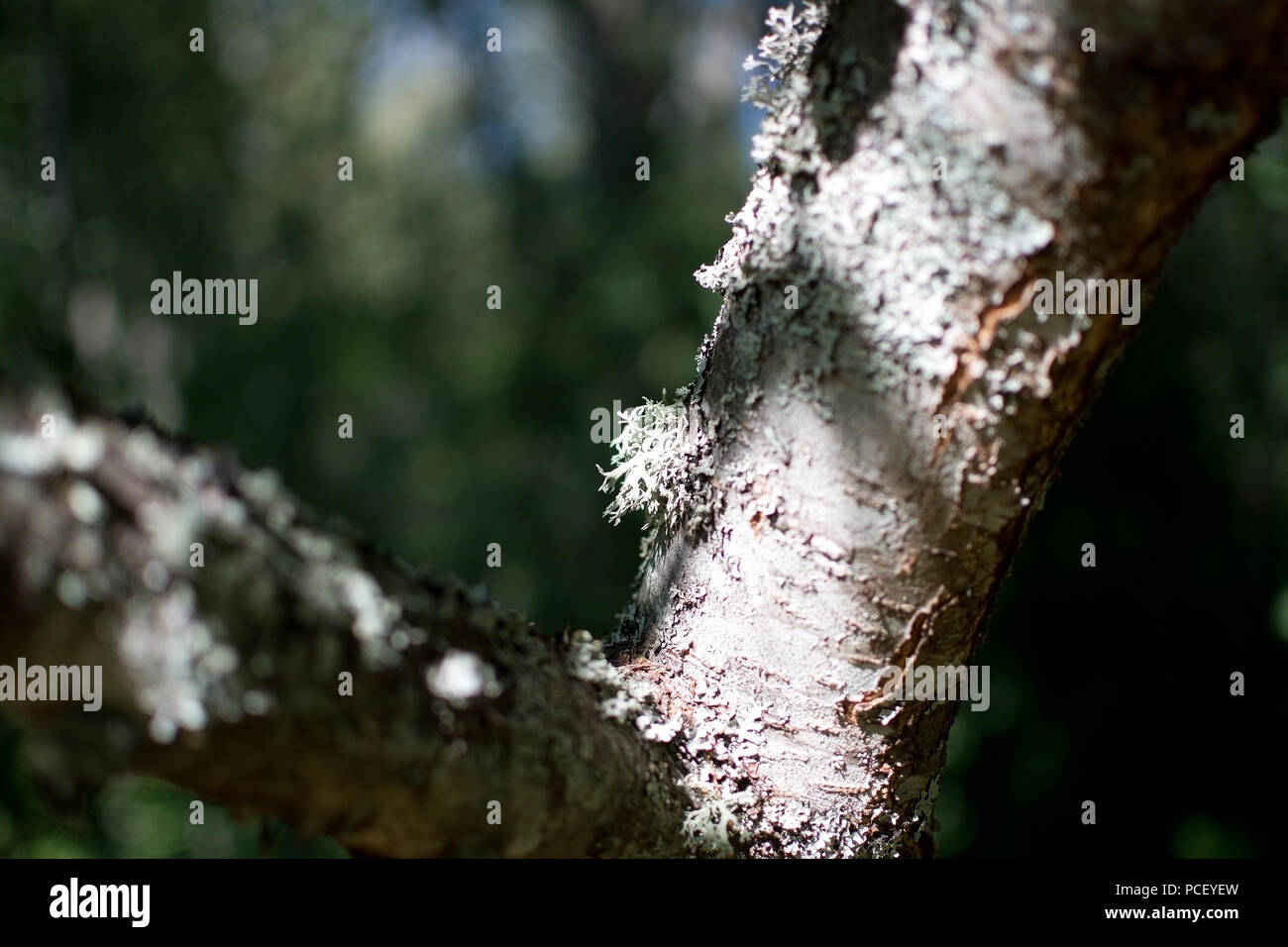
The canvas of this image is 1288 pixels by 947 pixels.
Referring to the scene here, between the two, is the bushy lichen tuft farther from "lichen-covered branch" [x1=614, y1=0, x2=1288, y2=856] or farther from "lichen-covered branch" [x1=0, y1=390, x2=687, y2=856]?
"lichen-covered branch" [x1=0, y1=390, x2=687, y2=856]

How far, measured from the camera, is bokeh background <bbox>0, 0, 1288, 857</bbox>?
3.09 m

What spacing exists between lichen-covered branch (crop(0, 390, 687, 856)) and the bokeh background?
73mm

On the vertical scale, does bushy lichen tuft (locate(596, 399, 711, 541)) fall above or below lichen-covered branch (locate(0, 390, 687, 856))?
above

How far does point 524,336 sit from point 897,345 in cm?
455

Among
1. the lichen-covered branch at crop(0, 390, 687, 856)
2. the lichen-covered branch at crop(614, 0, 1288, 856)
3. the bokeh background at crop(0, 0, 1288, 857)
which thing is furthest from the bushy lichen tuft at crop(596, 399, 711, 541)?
the bokeh background at crop(0, 0, 1288, 857)

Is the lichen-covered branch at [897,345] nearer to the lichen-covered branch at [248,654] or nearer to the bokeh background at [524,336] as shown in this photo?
the lichen-covered branch at [248,654]

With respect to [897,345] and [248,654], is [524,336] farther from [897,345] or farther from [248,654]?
[248,654]

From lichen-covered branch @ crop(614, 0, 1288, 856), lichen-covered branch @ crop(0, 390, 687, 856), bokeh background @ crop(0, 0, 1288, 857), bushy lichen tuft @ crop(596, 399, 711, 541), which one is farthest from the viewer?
bokeh background @ crop(0, 0, 1288, 857)

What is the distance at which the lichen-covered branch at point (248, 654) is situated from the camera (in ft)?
1.64

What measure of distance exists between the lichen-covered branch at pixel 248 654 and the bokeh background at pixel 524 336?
2.9 inches

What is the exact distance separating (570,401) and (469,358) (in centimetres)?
197

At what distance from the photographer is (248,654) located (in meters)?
0.54

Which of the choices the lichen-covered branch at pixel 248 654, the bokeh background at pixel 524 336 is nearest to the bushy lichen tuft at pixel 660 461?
the lichen-covered branch at pixel 248 654
